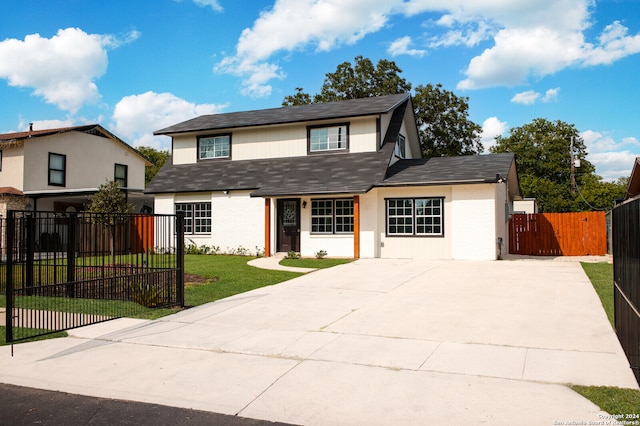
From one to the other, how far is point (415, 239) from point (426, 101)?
22.4 metres

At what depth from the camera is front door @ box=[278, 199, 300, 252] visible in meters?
20.8

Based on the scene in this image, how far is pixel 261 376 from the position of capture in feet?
18.6

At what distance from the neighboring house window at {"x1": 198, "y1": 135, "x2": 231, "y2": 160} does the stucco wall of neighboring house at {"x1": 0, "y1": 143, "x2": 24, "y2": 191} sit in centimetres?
977

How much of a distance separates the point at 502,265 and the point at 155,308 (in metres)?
11.2

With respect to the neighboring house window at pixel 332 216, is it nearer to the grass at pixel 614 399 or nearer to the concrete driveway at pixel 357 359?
the concrete driveway at pixel 357 359

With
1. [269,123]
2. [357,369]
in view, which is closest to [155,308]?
[357,369]

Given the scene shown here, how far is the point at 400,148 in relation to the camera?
918 inches

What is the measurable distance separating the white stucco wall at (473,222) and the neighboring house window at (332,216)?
4022 mm

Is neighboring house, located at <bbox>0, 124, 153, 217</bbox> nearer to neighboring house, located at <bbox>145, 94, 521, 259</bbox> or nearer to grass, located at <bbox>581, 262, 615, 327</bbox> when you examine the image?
neighboring house, located at <bbox>145, 94, 521, 259</bbox>

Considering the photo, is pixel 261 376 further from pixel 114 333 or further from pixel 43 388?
pixel 114 333

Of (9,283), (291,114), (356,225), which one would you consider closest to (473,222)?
(356,225)

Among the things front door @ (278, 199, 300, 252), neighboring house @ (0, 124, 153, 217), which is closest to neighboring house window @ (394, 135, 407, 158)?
front door @ (278, 199, 300, 252)

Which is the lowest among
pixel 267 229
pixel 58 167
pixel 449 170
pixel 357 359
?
pixel 357 359

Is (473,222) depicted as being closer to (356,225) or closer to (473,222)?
(473,222)
